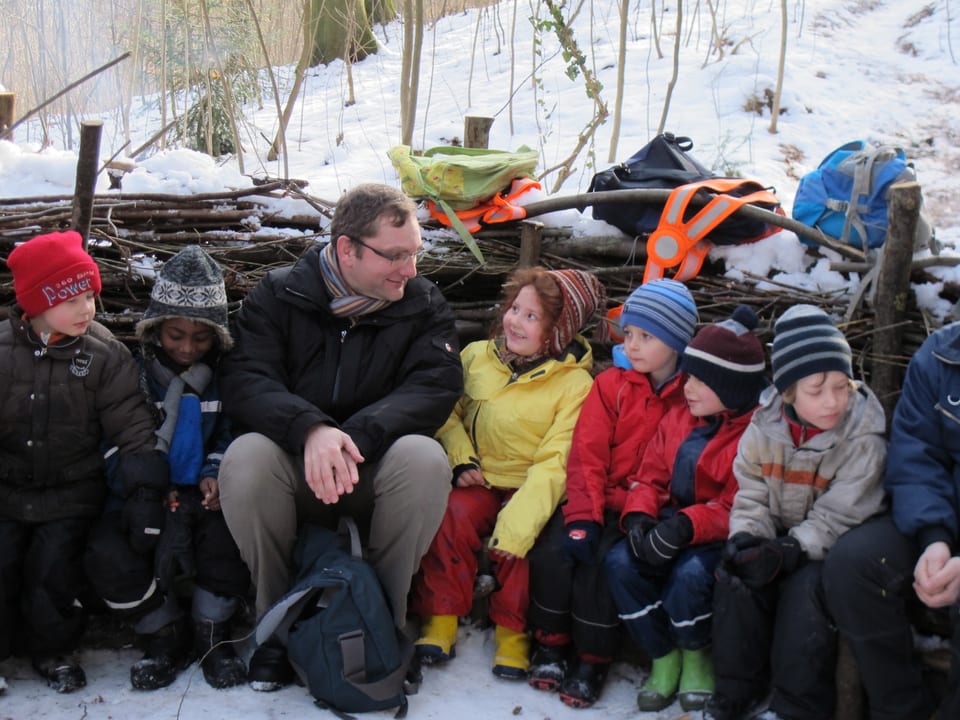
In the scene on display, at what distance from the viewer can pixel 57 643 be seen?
316 centimetres

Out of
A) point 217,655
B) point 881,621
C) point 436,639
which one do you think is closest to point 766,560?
point 881,621

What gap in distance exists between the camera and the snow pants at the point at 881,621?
2.62 metres

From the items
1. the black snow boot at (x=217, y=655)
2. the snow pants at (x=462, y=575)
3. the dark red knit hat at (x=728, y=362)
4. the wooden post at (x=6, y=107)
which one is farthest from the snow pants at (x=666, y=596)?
the wooden post at (x=6, y=107)

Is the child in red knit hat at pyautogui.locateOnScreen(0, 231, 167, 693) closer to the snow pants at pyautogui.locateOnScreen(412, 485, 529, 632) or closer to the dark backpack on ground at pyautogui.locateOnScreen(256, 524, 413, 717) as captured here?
the dark backpack on ground at pyautogui.locateOnScreen(256, 524, 413, 717)

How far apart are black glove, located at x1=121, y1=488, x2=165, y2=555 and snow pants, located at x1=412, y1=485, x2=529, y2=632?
92 centimetres

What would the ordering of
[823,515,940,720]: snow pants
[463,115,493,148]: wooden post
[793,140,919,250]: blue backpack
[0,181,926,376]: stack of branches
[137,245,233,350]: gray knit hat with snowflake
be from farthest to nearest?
[463,115,493,148]: wooden post, [0,181,926,376]: stack of branches, [793,140,919,250]: blue backpack, [137,245,233,350]: gray knit hat with snowflake, [823,515,940,720]: snow pants

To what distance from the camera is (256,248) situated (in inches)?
164

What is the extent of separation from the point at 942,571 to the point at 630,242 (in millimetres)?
2012

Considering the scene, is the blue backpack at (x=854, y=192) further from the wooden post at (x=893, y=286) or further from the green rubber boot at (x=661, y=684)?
the green rubber boot at (x=661, y=684)

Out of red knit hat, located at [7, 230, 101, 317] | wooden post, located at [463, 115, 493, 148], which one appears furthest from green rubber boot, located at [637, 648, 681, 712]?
wooden post, located at [463, 115, 493, 148]

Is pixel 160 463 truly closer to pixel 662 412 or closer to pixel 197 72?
pixel 662 412

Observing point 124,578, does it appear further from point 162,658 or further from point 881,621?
point 881,621

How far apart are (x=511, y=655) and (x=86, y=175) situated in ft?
7.71

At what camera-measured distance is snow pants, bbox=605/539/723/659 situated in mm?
2895
